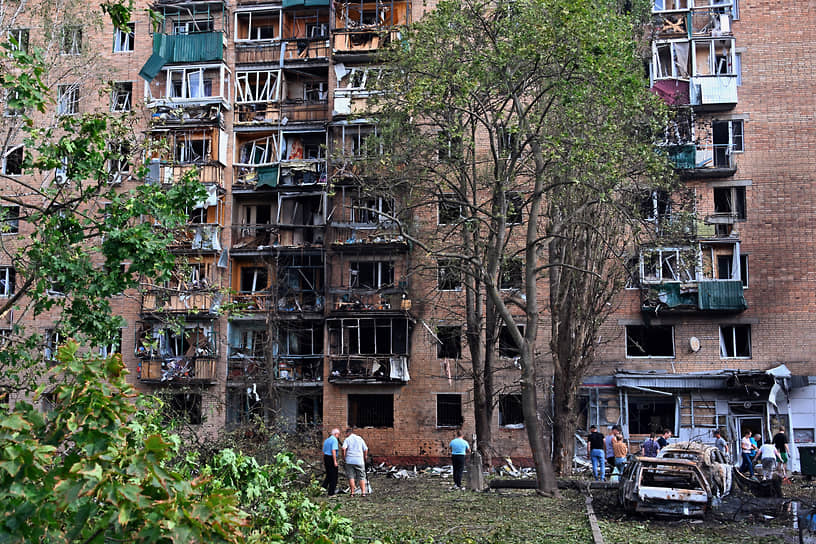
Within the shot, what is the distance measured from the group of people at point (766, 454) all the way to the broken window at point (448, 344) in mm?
12236

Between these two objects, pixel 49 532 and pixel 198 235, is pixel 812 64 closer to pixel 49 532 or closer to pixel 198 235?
pixel 198 235

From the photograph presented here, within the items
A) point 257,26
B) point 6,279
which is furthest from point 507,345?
point 6,279

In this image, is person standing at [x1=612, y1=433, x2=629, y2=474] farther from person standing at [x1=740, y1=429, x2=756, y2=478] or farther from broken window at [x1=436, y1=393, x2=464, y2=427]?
broken window at [x1=436, y1=393, x2=464, y2=427]

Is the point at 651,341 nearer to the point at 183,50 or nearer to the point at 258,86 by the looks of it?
the point at 258,86

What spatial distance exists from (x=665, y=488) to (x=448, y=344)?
19.0 metres

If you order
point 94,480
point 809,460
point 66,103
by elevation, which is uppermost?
point 66,103

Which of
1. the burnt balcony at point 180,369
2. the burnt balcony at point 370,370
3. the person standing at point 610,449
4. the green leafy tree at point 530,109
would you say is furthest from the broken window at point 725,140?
the burnt balcony at point 180,369

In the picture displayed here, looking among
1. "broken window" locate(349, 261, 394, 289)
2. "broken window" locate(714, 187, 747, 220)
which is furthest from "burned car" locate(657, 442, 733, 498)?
"broken window" locate(349, 261, 394, 289)

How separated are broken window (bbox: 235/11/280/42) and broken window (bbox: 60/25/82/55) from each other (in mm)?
7330

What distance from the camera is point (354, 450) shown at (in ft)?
69.7

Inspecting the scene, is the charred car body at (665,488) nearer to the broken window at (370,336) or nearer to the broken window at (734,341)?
the broken window at (734,341)

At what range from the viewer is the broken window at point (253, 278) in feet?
128

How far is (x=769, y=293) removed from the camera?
34562 mm

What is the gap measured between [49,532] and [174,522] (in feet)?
2.85
